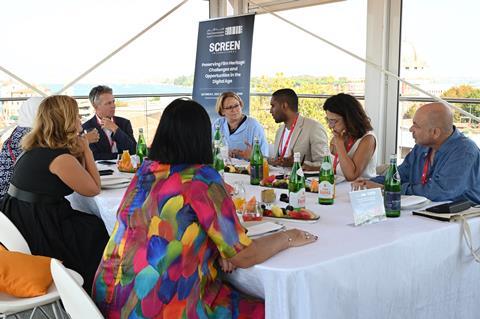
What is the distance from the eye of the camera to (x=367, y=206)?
6.40 ft

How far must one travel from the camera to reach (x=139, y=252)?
63.7 inches

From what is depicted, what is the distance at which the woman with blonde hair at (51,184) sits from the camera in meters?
2.58

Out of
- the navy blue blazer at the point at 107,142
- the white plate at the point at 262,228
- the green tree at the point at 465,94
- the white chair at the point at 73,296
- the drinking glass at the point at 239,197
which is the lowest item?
the white chair at the point at 73,296

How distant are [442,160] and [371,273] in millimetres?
921

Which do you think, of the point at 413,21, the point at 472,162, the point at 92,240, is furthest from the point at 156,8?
the point at 472,162

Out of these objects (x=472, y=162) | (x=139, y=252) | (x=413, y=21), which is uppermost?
(x=413, y=21)

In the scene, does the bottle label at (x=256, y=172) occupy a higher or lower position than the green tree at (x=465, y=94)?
lower

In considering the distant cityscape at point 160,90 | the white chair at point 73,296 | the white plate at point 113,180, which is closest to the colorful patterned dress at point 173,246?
the white chair at point 73,296

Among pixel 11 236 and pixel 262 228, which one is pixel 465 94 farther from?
pixel 11 236

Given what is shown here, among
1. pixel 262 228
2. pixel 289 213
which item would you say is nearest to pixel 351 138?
pixel 289 213

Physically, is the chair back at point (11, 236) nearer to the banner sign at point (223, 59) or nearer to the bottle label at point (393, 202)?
the bottle label at point (393, 202)

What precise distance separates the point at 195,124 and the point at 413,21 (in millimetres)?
3622

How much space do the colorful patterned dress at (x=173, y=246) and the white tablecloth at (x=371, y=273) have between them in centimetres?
13

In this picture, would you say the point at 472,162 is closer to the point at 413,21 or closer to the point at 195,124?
the point at 195,124
